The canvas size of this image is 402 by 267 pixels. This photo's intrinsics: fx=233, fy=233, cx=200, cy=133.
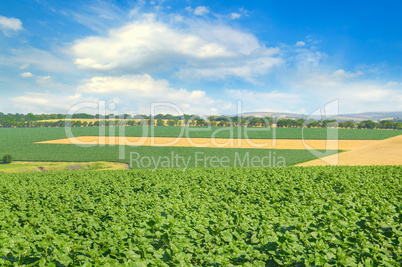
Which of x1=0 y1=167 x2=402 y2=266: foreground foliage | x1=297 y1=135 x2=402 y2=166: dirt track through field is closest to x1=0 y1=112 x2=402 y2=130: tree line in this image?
x1=297 y1=135 x2=402 y2=166: dirt track through field

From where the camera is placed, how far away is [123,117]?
146625mm

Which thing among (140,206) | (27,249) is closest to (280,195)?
(140,206)

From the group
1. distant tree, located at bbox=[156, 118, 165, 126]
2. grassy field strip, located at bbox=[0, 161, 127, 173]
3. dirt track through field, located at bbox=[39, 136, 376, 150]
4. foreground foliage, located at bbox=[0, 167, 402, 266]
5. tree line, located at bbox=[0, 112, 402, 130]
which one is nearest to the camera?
foreground foliage, located at bbox=[0, 167, 402, 266]

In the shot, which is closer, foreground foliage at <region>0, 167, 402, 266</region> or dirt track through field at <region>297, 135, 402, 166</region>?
foreground foliage at <region>0, 167, 402, 266</region>

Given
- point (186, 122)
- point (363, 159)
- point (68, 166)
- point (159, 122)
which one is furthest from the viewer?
point (159, 122)

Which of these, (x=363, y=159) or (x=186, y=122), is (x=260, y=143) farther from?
(x=186, y=122)

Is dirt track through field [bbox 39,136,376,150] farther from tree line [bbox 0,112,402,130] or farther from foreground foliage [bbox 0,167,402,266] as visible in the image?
tree line [bbox 0,112,402,130]

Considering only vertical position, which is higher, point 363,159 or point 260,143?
point 260,143

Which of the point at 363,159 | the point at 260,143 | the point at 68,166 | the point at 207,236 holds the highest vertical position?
the point at 207,236

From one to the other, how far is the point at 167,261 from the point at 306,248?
8.62ft

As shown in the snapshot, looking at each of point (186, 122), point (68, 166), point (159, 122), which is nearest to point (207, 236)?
point (68, 166)

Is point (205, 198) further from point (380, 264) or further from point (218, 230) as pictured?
point (380, 264)

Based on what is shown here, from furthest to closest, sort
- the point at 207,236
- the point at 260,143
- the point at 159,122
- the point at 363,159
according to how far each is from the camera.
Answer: the point at 159,122 < the point at 260,143 < the point at 363,159 < the point at 207,236

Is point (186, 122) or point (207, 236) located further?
point (186, 122)
